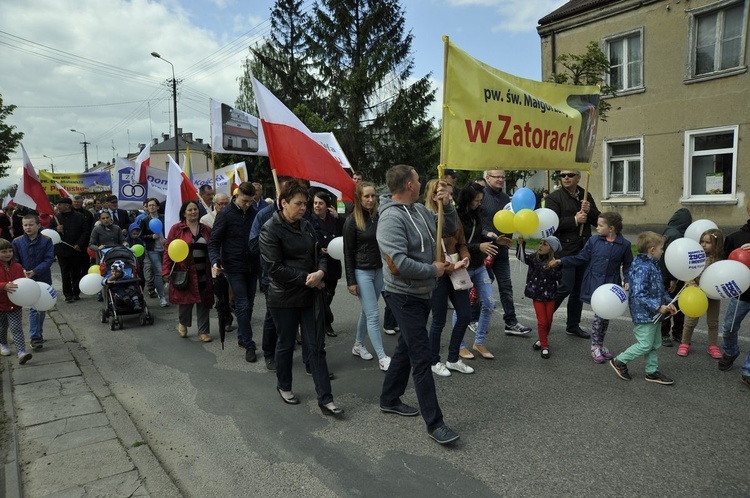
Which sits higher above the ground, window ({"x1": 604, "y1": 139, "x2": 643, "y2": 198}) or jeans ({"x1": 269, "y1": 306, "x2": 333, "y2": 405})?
window ({"x1": 604, "y1": 139, "x2": 643, "y2": 198})

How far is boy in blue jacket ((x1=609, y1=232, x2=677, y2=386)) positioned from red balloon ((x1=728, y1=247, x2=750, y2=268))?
69 cm

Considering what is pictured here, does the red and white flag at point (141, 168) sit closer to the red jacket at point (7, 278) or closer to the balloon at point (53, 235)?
the balloon at point (53, 235)

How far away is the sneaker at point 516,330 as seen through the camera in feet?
20.5

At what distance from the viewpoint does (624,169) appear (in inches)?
674

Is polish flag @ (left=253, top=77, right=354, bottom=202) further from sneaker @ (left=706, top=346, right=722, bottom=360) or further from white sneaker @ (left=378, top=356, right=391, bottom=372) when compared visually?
sneaker @ (left=706, top=346, right=722, bottom=360)

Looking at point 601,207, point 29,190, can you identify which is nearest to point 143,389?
point 29,190

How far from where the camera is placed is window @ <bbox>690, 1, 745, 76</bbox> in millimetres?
Answer: 14250

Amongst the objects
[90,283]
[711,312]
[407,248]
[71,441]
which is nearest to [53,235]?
[90,283]

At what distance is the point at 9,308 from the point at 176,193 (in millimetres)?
2622

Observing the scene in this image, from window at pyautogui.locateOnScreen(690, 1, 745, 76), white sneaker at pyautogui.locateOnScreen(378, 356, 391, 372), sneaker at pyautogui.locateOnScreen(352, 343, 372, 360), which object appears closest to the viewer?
white sneaker at pyautogui.locateOnScreen(378, 356, 391, 372)

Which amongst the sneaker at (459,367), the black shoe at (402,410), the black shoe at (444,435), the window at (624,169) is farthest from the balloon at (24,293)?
A: the window at (624,169)

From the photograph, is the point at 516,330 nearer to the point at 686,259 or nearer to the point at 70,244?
the point at 686,259

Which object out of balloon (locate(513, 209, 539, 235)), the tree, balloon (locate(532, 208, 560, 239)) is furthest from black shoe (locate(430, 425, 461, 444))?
the tree

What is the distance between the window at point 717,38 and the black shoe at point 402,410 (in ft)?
50.8
